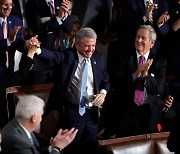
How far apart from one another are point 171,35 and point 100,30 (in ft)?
2.62

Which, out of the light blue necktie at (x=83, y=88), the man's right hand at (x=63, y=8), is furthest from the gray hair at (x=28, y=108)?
the man's right hand at (x=63, y=8)

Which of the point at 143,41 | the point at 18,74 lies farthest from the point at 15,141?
the point at 143,41

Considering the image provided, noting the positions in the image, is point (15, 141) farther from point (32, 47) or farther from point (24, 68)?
point (32, 47)

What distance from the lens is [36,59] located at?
3844 millimetres

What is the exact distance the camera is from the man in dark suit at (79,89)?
3.78m

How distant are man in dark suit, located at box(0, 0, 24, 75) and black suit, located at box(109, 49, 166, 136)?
0.89m

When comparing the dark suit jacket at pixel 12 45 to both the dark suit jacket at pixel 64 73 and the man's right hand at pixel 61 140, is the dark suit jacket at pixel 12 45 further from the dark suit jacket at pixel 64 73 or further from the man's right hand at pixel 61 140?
the man's right hand at pixel 61 140

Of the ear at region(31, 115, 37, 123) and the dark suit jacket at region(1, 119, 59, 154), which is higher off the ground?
the ear at region(31, 115, 37, 123)

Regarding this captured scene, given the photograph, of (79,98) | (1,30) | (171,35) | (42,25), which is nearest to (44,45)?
(42,25)

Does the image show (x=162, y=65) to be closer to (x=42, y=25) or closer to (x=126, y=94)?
(x=126, y=94)

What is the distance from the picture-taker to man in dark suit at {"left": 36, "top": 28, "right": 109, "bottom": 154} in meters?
3.78

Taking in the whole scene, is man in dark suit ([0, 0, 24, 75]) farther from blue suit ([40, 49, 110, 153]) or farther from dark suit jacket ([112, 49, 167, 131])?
dark suit jacket ([112, 49, 167, 131])

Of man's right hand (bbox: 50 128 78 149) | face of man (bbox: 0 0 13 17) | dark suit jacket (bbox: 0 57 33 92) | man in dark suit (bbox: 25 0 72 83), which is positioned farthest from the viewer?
man in dark suit (bbox: 25 0 72 83)

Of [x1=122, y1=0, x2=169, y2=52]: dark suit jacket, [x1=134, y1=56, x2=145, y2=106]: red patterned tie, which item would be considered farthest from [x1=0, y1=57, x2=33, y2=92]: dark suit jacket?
[x1=122, y1=0, x2=169, y2=52]: dark suit jacket
